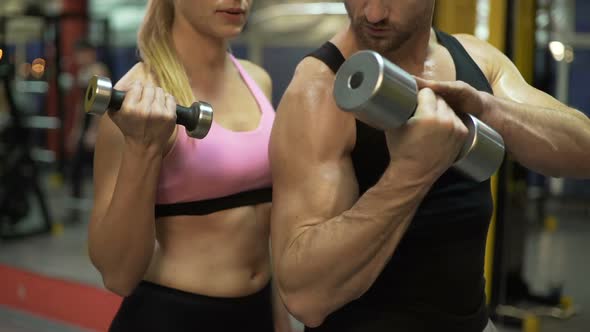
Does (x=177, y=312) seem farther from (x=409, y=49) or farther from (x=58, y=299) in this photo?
(x=58, y=299)

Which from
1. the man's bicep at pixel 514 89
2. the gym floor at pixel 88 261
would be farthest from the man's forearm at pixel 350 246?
the gym floor at pixel 88 261

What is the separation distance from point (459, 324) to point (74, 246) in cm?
456

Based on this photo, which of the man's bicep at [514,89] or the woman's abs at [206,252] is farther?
the woman's abs at [206,252]

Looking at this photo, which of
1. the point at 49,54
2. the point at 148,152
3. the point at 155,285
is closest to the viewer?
the point at 148,152

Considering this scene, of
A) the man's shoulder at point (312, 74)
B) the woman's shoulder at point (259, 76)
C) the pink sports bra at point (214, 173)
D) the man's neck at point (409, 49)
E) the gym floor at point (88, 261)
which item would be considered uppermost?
the man's neck at point (409, 49)

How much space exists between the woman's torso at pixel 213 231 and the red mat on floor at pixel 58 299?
2343 mm

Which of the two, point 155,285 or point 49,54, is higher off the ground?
point 155,285

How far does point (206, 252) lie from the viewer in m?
1.40

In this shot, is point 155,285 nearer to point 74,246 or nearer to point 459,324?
point 459,324

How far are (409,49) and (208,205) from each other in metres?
0.51

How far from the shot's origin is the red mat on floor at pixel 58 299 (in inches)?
147

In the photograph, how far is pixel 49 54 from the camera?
623cm

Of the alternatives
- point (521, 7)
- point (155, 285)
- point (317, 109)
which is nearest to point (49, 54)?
point (521, 7)

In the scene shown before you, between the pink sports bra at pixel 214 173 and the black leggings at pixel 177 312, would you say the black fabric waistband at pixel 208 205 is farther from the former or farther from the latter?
the black leggings at pixel 177 312
